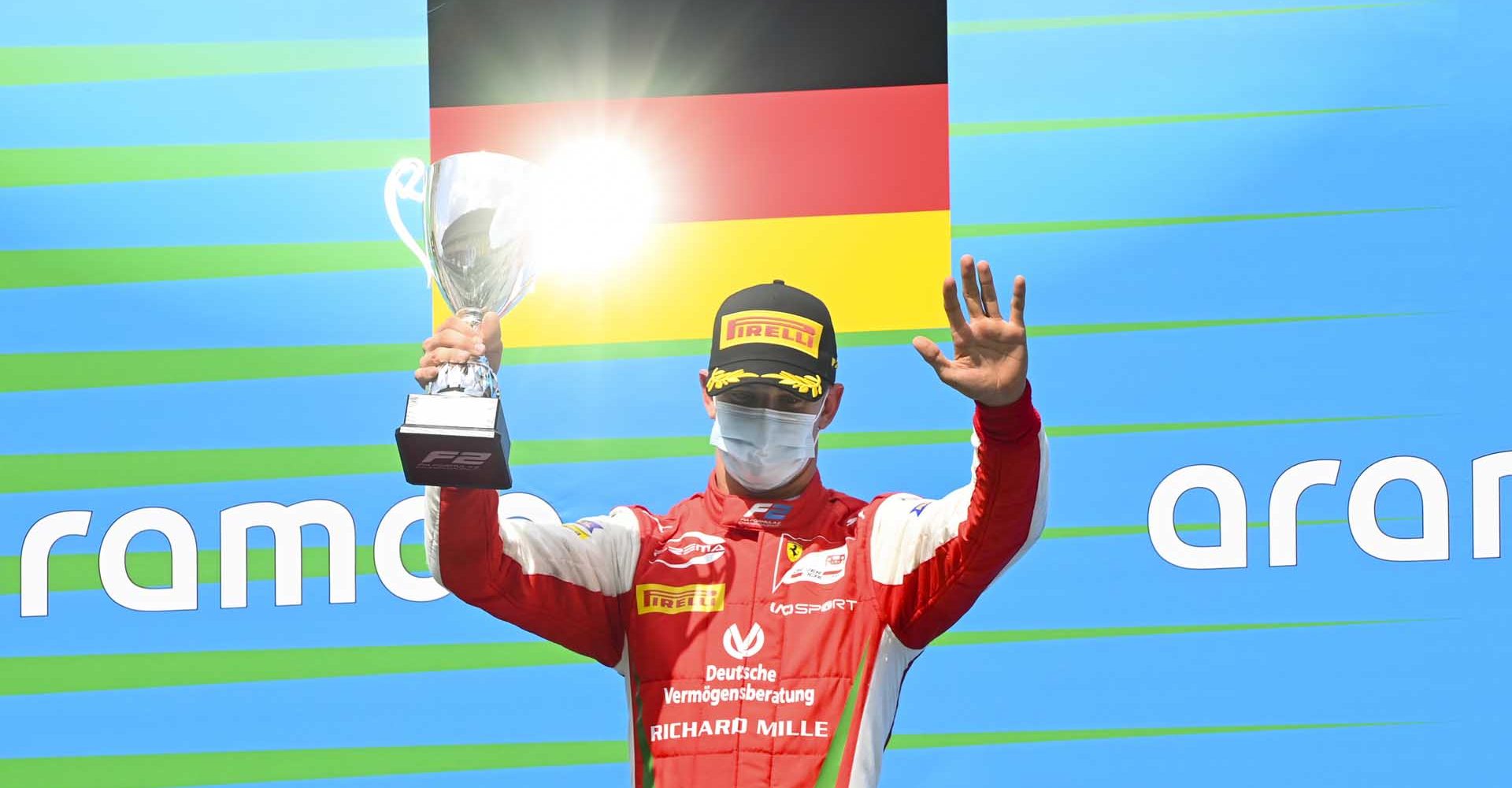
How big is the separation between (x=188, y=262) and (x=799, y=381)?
1.48m

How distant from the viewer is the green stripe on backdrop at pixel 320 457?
287 centimetres

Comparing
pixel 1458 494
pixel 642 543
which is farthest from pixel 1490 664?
pixel 642 543

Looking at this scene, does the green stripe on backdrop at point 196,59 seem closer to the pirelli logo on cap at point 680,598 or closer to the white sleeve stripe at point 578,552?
the white sleeve stripe at point 578,552

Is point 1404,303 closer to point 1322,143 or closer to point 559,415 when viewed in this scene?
point 1322,143

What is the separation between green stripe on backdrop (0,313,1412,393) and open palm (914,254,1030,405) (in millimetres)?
1033

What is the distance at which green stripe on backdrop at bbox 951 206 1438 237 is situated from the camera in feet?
9.44

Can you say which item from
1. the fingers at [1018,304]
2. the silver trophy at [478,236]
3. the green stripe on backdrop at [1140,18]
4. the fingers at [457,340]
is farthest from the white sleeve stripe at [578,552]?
the green stripe on backdrop at [1140,18]

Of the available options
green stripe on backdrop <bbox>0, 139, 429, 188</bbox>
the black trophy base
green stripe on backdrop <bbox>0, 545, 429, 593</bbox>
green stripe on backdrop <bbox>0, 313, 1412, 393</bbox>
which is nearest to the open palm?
the black trophy base

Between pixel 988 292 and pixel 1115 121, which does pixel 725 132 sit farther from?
pixel 988 292

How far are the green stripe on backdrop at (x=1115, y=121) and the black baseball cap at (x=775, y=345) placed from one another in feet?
2.74

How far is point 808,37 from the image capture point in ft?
9.66

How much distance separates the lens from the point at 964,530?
2.02 meters

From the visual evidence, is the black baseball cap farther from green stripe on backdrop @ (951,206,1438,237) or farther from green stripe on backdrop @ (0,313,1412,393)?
green stripe on backdrop @ (951,206,1438,237)

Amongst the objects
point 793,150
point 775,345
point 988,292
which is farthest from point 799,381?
point 793,150
